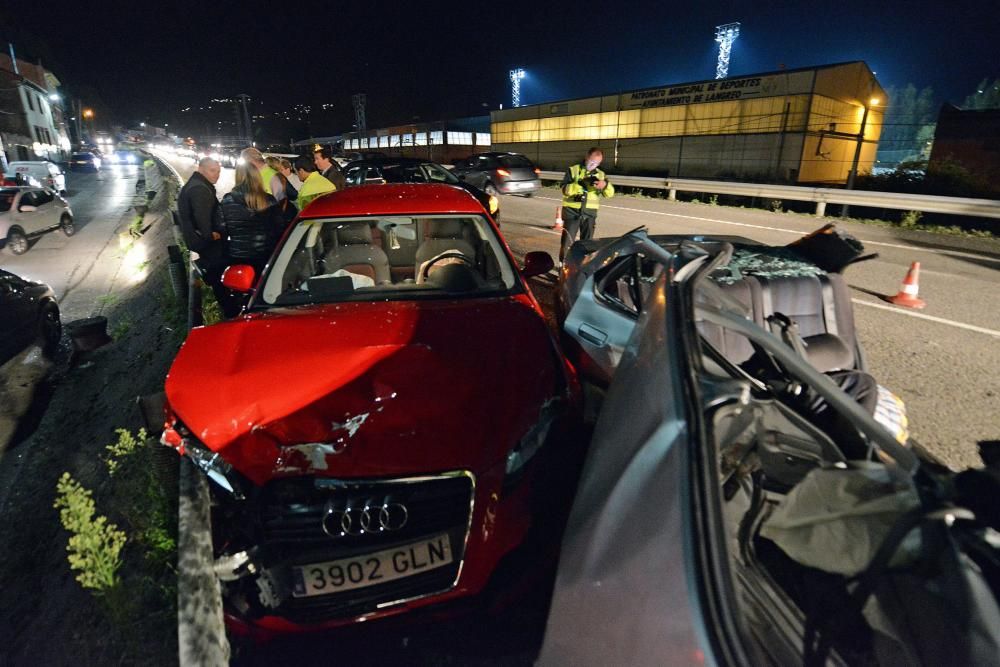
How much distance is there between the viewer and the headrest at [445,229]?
3.97 metres

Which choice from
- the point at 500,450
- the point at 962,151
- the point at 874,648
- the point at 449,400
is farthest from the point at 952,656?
the point at 962,151

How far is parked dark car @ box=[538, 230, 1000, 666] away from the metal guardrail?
12.7 metres

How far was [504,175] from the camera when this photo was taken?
1647 centimetres

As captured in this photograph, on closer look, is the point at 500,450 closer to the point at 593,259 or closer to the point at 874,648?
the point at 874,648

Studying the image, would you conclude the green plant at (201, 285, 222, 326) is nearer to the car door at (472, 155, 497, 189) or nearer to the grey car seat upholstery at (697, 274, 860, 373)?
the grey car seat upholstery at (697, 274, 860, 373)

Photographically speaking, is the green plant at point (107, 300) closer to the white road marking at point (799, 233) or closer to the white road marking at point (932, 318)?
the white road marking at point (932, 318)

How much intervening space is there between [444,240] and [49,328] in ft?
16.2

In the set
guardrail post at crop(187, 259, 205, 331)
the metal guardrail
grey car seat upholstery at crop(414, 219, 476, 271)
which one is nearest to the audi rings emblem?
grey car seat upholstery at crop(414, 219, 476, 271)

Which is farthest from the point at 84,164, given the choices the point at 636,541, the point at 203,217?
the point at 636,541

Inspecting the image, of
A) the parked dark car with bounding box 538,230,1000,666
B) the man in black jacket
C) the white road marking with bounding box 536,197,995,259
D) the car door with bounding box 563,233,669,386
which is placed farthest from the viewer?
the white road marking with bounding box 536,197,995,259

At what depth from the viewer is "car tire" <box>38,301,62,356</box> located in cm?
567

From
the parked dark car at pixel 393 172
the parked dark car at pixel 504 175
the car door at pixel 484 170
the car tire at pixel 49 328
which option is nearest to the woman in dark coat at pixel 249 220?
the car tire at pixel 49 328

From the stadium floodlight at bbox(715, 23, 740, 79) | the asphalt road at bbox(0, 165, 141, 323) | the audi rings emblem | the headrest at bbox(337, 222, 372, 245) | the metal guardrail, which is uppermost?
the stadium floodlight at bbox(715, 23, 740, 79)

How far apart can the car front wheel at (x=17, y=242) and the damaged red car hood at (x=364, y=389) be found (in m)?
12.1
